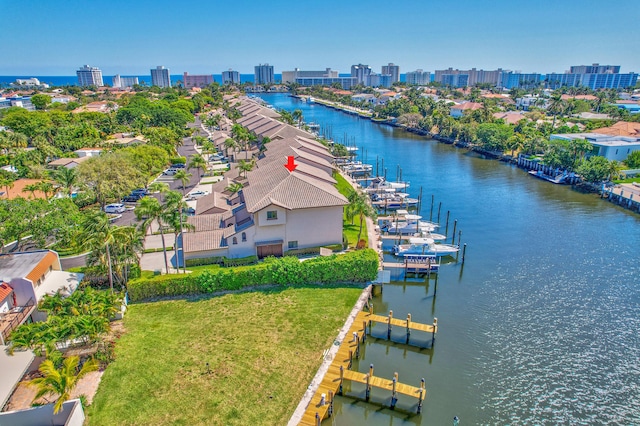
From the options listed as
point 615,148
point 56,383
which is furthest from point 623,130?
point 56,383

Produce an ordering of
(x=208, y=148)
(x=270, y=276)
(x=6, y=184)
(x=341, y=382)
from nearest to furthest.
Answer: (x=341, y=382) → (x=270, y=276) → (x=6, y=184) → (x=208, y=148)

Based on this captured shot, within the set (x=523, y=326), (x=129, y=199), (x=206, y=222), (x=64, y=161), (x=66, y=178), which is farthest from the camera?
(x=64, y=161)

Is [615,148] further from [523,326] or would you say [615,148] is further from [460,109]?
[460,109]

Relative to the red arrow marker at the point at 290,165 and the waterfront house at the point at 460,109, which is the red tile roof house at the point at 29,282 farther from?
the waterfront house at the point at 460,109

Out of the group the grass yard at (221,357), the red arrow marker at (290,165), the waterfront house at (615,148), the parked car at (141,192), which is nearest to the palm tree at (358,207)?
the red arrow marker at (290,165)

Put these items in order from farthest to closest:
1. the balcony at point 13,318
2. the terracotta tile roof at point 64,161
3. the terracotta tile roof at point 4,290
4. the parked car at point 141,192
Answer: the terracotta tile roof at point 64,161 < the parked car at point 141,192 < the terracotta tile roof at point 4,290 < the balcony at point 13,318

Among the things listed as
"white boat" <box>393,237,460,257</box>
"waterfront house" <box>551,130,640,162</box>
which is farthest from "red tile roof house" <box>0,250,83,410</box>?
"waterfront house" <box>551,130,640,162</box>
